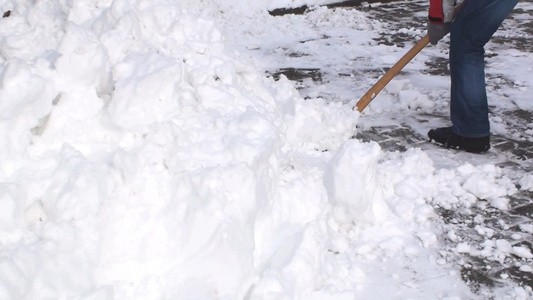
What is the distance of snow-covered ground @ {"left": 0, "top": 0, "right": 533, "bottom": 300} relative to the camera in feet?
6.78

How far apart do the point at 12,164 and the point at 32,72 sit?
0.38m

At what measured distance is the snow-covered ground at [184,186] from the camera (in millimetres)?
2066

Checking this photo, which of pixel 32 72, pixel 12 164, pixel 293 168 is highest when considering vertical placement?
pixel 32 72

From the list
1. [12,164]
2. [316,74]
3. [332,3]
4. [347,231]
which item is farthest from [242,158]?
[332,3]

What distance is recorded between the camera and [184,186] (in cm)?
227

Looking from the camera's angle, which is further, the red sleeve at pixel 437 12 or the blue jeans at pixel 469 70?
the red sleeve at pixel 437 12

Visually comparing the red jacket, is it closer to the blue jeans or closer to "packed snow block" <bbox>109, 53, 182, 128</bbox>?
the blue jeans

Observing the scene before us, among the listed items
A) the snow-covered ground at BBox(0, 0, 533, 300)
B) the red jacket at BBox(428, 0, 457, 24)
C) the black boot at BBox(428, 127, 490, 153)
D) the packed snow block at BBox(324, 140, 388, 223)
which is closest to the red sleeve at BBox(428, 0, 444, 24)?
the red jacket at BBox(428, 0, 457, 24)

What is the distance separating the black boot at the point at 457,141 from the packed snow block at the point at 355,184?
1.03m

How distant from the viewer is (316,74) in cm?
497

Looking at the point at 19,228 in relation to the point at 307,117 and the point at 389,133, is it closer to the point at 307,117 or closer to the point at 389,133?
the point at 307,117

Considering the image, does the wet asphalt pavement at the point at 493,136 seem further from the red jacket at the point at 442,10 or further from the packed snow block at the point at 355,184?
the red jacket at the point at 442,10

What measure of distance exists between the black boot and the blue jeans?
0.10ft

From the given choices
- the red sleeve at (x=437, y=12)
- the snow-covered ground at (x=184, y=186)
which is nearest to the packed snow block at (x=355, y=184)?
the snow-covered ground at (x=184, y=186)
